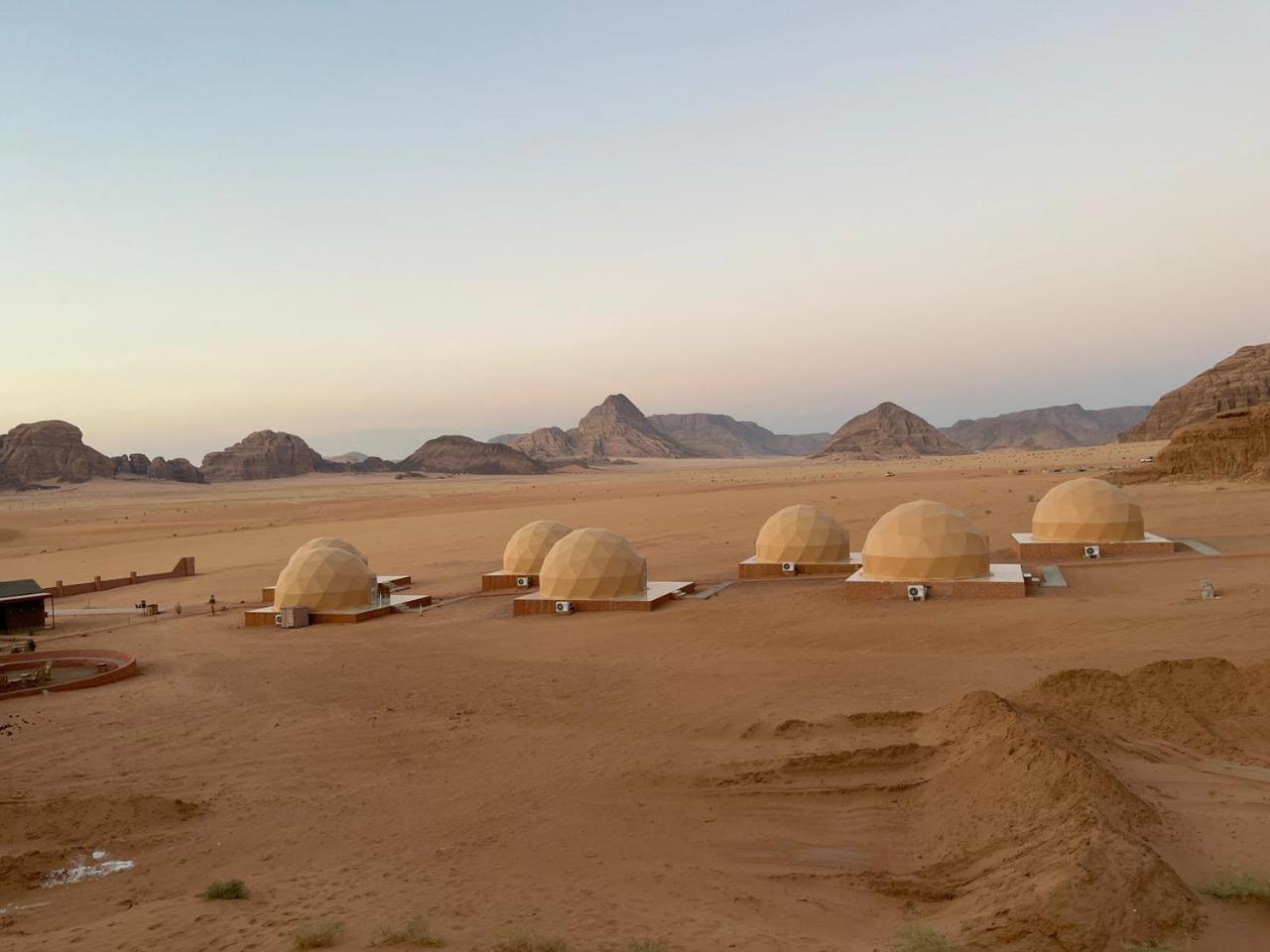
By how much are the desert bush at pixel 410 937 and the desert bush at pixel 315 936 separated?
15.5 inches

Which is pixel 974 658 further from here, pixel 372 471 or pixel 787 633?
pixel 372 471

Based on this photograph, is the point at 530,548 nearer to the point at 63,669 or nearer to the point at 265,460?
the point at 63,669

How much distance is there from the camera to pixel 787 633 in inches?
903

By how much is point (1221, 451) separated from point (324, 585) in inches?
2043

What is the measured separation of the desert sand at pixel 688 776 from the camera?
28.6ft

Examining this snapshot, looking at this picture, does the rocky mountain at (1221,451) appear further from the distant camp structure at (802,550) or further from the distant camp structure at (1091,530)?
the distant camp structure at (802,550)

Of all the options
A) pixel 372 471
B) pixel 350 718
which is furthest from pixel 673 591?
pixel 372 471

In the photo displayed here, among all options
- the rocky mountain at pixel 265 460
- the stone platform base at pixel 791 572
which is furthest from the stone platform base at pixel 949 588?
the rocky mountain at pixel 265 460

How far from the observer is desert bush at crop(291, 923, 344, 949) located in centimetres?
818

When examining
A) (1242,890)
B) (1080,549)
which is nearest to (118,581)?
(1080,549)

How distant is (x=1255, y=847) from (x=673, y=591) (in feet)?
68.8

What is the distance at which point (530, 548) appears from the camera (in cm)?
3444

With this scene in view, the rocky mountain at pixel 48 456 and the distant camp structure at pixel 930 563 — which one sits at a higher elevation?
the rocky mountain at pixel 48 456

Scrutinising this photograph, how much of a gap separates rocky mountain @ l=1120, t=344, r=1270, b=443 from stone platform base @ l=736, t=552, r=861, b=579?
292 ft
